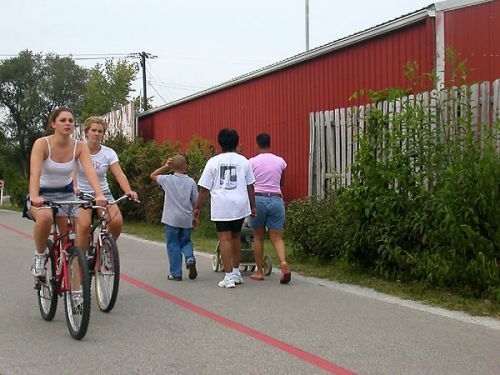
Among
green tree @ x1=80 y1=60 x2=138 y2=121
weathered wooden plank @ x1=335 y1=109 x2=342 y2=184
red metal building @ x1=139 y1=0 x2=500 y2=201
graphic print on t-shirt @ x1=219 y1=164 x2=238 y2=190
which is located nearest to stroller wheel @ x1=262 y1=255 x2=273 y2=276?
graphic print on t-shirt @ x1=219 y1=164 x2=238 y2=190

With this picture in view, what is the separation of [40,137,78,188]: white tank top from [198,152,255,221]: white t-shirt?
213 cm

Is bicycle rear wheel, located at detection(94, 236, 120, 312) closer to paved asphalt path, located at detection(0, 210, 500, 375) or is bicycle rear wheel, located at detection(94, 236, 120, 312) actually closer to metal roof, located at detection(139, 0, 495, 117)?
paved asphalt path, located at detection(0, 210, 500, 375)

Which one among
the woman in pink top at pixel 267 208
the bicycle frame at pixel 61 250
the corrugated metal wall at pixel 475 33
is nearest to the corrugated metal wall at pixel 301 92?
the corrugated metal wall at pixel 475 33

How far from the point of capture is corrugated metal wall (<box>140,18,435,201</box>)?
12.1 m

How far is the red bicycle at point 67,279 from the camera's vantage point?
5602 millimetres

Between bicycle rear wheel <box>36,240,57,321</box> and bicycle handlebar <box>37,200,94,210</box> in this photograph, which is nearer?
bicycle handlebar <box>37,200,94,210</box>

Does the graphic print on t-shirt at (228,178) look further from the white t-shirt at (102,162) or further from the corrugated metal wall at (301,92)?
the corrugated metal wall at (301,92)

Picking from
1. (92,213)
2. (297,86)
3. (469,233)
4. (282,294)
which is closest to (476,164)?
(469,233)

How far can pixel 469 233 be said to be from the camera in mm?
7195

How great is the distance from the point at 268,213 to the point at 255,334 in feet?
9.83

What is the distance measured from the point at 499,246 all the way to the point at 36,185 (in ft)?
15.3

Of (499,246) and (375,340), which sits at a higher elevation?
(499,246)

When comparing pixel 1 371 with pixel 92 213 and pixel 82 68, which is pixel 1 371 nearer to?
pixel 92 213

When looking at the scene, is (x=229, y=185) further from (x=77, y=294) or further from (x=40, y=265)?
(x=77, y=294)
